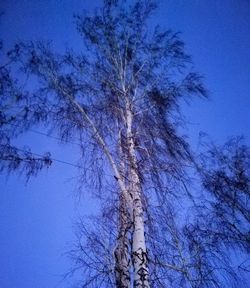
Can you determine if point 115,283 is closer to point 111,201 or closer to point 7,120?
point 111,201

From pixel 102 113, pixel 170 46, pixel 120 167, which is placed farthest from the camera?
pixel 170 46

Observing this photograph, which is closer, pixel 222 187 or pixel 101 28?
pixel 222 187

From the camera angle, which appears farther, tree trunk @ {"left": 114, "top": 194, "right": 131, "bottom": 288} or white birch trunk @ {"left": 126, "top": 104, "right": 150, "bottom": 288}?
tree trunk @ {"left": 114, "top": 194, "right": 131, "bottom": 288}

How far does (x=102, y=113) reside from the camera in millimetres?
7426

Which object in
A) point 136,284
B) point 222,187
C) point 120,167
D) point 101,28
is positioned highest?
point 101,28

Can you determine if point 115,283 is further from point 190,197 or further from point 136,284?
point 190,197

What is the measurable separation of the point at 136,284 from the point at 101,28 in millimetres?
7269

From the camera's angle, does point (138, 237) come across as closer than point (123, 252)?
Yes

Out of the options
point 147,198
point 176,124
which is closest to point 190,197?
point 147,198

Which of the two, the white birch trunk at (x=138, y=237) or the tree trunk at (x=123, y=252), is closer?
the white birch trunk at (x=138, y=237)

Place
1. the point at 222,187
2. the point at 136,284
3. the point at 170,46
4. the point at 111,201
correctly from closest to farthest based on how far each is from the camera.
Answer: the point at 136,284
the point at 111,201
the point at 222,187
the point at 170,46

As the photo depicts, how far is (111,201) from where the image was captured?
18.7 feet

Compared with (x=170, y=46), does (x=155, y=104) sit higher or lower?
lower

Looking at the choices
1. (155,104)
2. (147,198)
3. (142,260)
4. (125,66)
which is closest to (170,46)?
(125,66)
